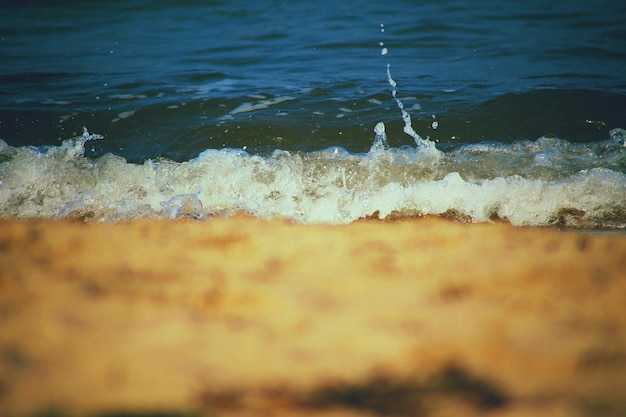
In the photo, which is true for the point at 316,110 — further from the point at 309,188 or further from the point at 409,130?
the point at 309,188

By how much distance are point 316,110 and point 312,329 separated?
11.6ft

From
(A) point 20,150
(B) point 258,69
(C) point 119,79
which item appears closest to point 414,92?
(B) point 258,69

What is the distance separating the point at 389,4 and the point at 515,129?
4735mm

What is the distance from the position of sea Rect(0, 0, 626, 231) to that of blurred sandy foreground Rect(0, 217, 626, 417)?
44.4 inches

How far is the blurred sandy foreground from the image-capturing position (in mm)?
1109

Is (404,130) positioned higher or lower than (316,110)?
lower

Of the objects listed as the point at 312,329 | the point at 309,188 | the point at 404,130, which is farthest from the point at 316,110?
the point at 312,329

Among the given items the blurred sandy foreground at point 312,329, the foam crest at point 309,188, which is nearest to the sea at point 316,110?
the foam crest at point 309,188

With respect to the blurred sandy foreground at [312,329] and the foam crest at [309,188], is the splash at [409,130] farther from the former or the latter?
the blurred sandy foreground at [312,329]

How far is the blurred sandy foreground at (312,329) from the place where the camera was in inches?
43.7

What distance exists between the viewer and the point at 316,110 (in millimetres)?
4668

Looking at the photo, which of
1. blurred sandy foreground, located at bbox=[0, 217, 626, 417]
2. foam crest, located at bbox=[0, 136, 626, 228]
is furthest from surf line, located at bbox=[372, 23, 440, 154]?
blurred sandy foreground, located at bbox=[0, 217, 626, 417]

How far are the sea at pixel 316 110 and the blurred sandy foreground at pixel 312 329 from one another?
1127 millimetres

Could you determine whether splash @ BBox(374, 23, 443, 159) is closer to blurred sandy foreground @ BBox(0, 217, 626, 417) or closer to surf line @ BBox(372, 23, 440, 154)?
surf line @ BBox(372, 23, 440, 154)
